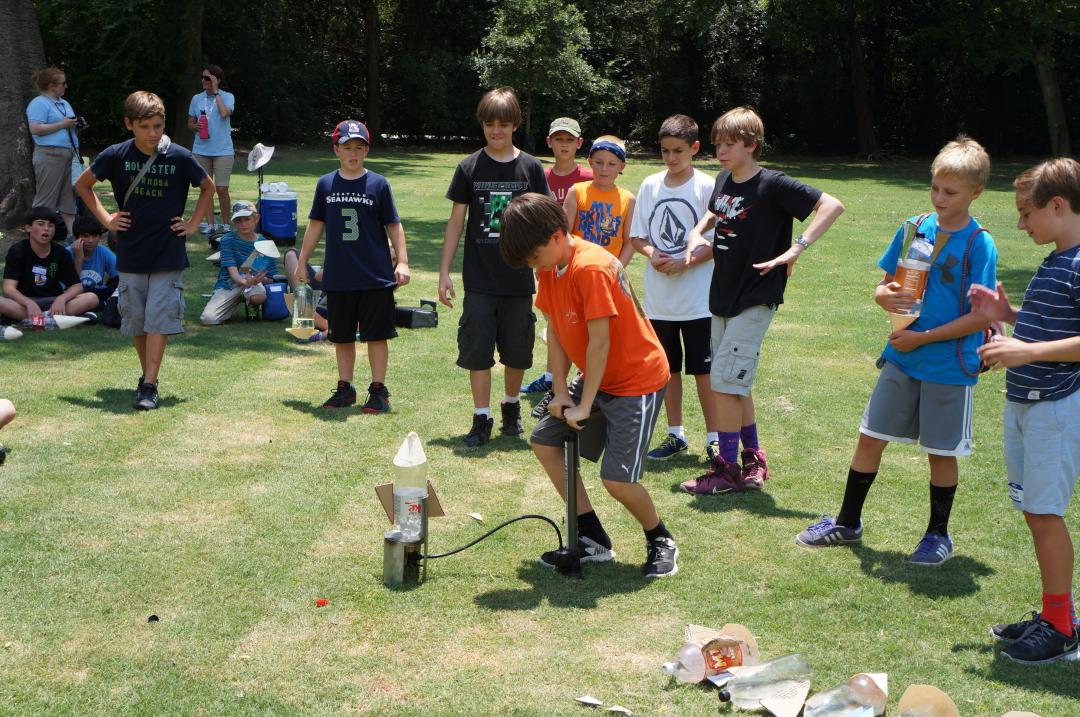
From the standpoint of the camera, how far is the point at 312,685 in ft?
12.1

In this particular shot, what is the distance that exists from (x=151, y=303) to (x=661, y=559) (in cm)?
415

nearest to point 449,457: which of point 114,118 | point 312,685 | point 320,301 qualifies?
point 312,685

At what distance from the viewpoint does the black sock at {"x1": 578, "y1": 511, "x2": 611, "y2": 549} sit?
482 centimetres

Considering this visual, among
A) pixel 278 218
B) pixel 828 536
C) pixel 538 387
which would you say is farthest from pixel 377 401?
pixel 278 218

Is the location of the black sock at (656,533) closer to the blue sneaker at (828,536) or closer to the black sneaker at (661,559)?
the black sneaker at (661,559)

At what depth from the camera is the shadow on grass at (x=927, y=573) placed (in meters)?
4.55

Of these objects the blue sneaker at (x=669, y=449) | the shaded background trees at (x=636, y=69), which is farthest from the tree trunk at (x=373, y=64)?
the blue sneaker at (x=669, y=449)

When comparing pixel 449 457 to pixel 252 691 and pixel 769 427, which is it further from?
pixel 252 691

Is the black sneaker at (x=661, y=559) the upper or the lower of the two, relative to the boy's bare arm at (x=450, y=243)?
lower

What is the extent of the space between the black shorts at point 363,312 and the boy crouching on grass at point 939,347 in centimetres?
350

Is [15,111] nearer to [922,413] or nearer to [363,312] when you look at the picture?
[363,312]

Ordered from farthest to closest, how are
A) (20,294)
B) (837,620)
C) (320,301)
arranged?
(320,301), (20,294), (837,620)

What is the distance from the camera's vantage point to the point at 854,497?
16.5 ft

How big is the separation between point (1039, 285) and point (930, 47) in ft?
111
